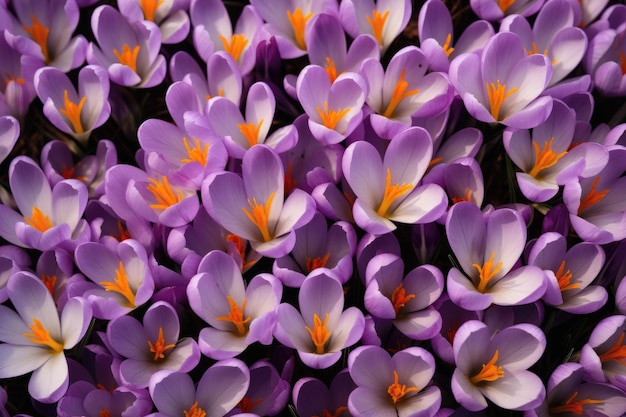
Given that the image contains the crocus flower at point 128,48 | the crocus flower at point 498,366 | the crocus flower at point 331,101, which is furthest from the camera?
the crocus flower at point 128,48

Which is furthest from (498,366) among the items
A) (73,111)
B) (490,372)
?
(73,111)

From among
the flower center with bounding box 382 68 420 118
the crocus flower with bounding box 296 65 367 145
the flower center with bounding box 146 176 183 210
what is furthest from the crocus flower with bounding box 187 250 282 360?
the flower center with bounding box 382 68 420 118

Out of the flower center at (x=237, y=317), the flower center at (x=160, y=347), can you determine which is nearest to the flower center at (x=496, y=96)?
the flower center at (x=237, y=317)

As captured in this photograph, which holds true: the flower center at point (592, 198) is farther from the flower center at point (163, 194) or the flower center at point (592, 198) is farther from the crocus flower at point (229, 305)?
the flower center at point (163, 194)

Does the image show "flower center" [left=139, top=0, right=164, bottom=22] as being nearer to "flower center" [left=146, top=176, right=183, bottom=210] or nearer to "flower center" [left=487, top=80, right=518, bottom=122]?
"flower center" [left=146, top=176, right=183, bottom=210]

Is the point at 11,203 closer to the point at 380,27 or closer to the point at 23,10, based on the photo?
the point at 23,10

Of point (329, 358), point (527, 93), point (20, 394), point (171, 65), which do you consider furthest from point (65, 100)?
point (527, 93)
